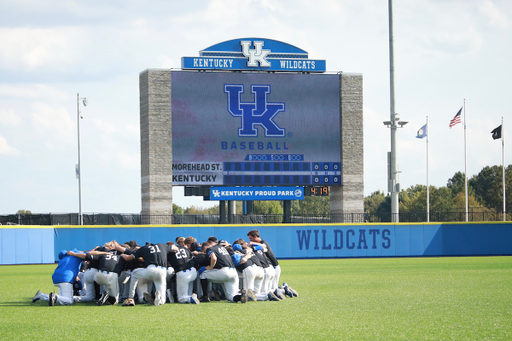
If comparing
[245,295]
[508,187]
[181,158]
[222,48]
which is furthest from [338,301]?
[508,187]

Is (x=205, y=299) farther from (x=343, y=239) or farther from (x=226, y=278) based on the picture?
(x=343, y=239)

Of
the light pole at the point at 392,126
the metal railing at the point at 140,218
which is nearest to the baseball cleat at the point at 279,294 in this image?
the light pole at the point at 392,126

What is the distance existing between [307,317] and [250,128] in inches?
864

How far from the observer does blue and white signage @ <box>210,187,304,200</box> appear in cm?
3219

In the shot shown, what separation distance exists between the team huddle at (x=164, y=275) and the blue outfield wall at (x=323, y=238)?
53.3 ft

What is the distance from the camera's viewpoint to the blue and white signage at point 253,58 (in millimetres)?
32031

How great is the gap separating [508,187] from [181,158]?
5818 centimetres

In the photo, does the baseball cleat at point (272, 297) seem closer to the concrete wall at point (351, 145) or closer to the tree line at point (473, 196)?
the concrete wall at point (351, 145)

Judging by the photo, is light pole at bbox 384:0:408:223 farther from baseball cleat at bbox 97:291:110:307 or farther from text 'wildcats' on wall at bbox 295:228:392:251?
baseball cleat at bbox 97:291:110:307

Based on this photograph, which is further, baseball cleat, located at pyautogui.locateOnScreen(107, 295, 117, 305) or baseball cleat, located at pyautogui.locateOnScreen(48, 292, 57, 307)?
baseball cleat, located at pyautogui.locateOnScreen(107, 295, 117, 305)

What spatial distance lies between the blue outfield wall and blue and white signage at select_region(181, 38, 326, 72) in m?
8.34

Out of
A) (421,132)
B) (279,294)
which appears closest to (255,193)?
(421,132)

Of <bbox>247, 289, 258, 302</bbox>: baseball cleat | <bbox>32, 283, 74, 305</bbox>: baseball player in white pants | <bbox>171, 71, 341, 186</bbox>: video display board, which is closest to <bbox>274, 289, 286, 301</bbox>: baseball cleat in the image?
<bbox>247, 289, 258, 302</bbox>: baseball cleat

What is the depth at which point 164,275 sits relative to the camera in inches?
499
